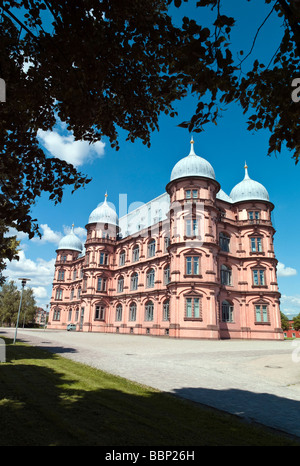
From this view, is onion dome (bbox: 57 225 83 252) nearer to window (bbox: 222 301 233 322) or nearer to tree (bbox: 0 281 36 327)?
tree (bbox: 0 281 36 327)

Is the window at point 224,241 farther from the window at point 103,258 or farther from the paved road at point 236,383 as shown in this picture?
the paved road at point 236,383

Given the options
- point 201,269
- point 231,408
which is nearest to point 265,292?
point 201,269

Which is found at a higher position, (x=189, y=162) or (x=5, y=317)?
(x=189, y=162)

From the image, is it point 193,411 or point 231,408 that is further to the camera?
point 231,408

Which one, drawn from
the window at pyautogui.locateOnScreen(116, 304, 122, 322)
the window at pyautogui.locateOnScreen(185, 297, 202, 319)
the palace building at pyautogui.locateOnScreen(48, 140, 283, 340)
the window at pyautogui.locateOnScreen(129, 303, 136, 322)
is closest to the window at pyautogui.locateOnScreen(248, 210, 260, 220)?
the palace building at pyautogui.locateOnScreen(48, 140, 283, 340)

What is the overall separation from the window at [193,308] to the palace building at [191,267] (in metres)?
0.10

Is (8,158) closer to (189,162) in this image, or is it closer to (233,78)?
(233,78)

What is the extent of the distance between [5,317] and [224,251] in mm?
50870

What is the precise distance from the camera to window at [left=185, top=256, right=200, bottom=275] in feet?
107

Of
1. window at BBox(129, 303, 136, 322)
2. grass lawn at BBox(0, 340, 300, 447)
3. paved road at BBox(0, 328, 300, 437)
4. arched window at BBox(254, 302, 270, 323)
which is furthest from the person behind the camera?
window at BBox(129, 303, 136, 322)

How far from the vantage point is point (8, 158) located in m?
5.51

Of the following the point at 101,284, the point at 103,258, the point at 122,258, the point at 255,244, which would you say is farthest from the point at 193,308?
the point at 103,258

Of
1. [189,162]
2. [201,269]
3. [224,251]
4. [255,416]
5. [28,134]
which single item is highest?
[189,162]

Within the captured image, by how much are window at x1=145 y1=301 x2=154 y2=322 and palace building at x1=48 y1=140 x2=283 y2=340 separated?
0.13m
